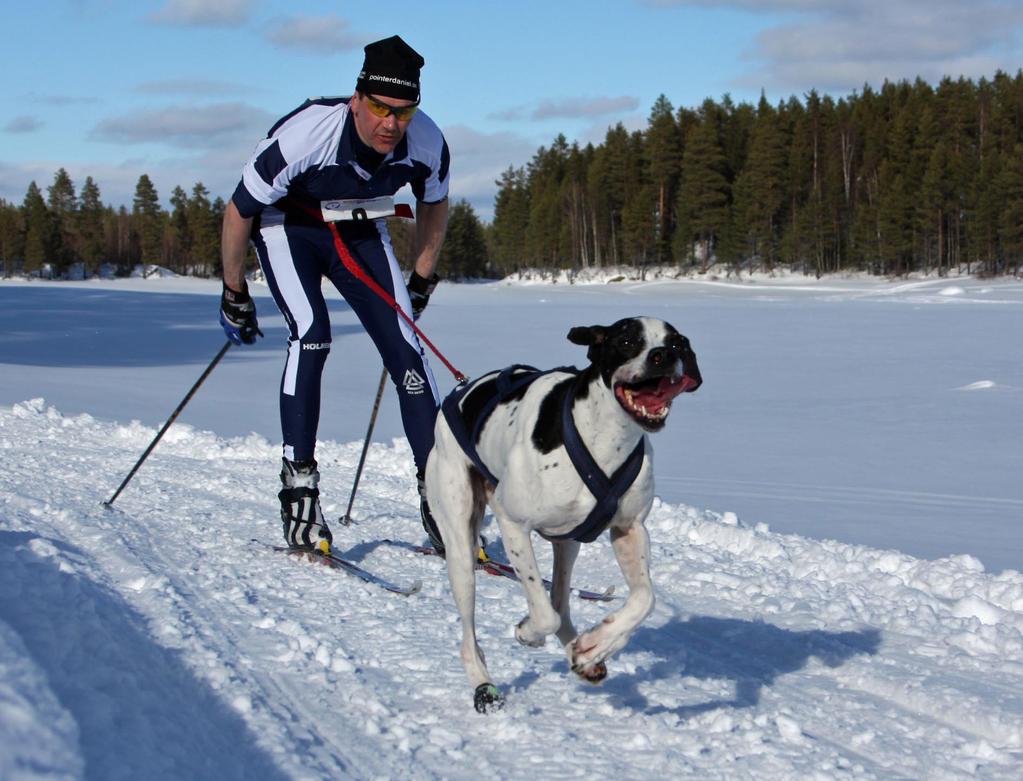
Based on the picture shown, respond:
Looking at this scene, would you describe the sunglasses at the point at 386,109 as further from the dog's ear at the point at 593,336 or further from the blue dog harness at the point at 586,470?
the dog's ear at the point at 593,336

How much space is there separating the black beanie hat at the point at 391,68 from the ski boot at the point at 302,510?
6.24ft

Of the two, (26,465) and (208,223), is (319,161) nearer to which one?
(26,465)

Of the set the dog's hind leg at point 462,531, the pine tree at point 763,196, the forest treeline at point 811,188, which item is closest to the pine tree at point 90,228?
the forest treeline at point 811,188

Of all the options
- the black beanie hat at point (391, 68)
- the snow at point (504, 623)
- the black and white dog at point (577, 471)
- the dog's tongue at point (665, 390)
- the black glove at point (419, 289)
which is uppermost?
the black beanie hat at point (391, 68)

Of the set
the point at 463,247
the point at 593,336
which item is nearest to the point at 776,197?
the point at 463,247

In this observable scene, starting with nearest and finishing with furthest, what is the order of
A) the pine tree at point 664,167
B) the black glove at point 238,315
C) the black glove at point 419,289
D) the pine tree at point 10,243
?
1. the black glove at point 238,315
2. the black glove at point 419,289
3. the pine tree at point 664,167
4. the pine tree at point 10,243

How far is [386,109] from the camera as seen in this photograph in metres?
4.62

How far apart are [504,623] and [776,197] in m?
67.6

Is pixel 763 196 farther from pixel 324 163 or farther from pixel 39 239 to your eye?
pixel 324 163

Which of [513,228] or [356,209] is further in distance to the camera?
[513,228]

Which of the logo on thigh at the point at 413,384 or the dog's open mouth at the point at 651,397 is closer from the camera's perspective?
the dog's open mouth at the point at 651,397

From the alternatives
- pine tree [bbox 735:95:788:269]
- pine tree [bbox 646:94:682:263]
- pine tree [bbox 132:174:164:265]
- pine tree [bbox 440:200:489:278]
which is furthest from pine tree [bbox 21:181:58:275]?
pine tree [bbox 735:95:788:269]

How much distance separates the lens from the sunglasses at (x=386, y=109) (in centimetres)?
461

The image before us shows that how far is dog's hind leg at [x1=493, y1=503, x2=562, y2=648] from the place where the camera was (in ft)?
10.8
